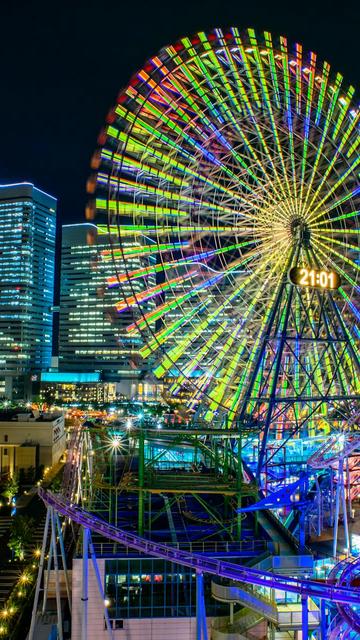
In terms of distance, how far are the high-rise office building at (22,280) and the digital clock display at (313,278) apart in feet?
464

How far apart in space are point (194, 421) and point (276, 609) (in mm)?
12769

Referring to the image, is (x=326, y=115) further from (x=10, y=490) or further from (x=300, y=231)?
(x=10, y=490)

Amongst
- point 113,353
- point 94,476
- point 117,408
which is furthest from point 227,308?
point 113,353

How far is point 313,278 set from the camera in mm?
Result: 28875

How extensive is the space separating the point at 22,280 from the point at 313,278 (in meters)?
151

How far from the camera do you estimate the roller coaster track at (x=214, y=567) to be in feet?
59.8

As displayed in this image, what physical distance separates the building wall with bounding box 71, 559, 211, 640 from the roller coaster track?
3.20 m

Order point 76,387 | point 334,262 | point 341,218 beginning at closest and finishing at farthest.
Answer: point 341,218 < point 334,262 < point 76,387

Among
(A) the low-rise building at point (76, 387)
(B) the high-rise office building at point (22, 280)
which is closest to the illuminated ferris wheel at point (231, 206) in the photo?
(A) the low-rise building at point (76, 387)

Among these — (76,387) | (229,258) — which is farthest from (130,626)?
(76,387)

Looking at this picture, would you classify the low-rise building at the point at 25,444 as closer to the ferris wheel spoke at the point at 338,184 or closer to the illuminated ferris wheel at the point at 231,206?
the illuminated ferris wheel at the point at 231,206

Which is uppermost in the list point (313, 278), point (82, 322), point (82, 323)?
point (82, 322)

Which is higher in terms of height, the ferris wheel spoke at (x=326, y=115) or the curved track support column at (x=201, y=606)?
the ferris wheel spoke at (x=326, y=115)

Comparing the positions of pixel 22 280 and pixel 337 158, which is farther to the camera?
pixel 22 280
